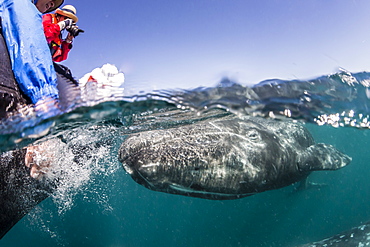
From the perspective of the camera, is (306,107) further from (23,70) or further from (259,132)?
(23,70)

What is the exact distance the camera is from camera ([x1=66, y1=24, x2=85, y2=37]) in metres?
4.23

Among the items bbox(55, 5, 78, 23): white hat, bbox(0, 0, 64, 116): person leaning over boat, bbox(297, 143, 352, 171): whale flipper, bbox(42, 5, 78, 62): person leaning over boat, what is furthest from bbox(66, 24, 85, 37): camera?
bbox(297, 143, 352, 171): whale flipper

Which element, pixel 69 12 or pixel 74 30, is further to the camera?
pixel 69 12

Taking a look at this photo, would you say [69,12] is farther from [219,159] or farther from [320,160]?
Answer: [320,160]

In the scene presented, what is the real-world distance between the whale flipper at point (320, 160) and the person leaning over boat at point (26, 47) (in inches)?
289

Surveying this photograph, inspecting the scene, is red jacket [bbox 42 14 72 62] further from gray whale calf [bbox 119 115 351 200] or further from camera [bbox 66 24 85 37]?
gray whale calf [bbox 119 115 351 200]

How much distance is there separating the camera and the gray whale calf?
2.95 meters

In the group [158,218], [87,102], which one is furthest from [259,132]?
[158,218]

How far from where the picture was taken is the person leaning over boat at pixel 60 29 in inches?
157

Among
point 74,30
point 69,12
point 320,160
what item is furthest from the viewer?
point 320,160

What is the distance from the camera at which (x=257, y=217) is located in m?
19.8

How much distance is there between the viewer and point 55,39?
4.12 meters

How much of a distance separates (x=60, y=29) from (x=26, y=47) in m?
1.41

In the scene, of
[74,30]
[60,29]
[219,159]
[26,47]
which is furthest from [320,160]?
[26,47]
